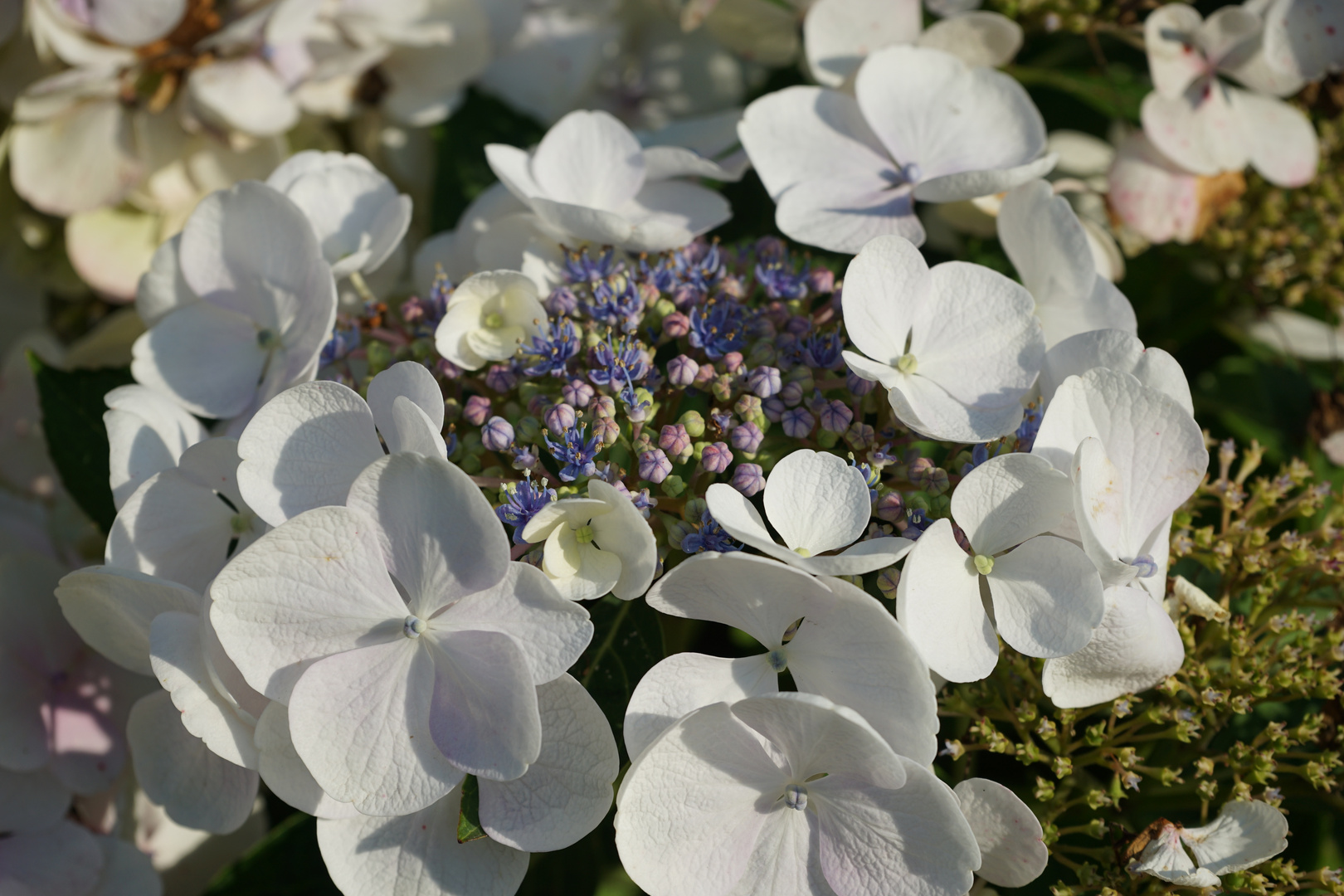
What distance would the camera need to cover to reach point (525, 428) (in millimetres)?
630

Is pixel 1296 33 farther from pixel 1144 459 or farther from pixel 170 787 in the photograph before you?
pixel 170 787

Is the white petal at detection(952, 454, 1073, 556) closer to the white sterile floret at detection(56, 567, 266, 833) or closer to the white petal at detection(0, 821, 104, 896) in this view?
the white sterile floret at detection(56, 567, 266, 833)

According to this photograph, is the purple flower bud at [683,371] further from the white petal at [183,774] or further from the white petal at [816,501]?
the white petal at [183,774]

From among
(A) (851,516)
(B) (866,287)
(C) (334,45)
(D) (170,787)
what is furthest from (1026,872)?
(C) (334,45)

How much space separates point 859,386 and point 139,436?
19.2 inches

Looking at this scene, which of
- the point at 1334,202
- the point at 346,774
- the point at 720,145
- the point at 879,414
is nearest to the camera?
the point at 346,774

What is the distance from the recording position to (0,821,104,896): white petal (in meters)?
0.79

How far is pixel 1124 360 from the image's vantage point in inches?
25.0

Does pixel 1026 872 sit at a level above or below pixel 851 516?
below

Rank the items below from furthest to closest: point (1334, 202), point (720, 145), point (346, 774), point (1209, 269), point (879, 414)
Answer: point (1209, 269), point (1334, 202), point (720, 145), point (879, 414), point (346, 774)

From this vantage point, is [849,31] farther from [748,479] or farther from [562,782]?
[562,782]

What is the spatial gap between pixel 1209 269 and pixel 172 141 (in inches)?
44.5

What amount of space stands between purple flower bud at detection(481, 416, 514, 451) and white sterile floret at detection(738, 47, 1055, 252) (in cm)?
26

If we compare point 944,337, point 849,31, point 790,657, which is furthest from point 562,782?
point 849,31
